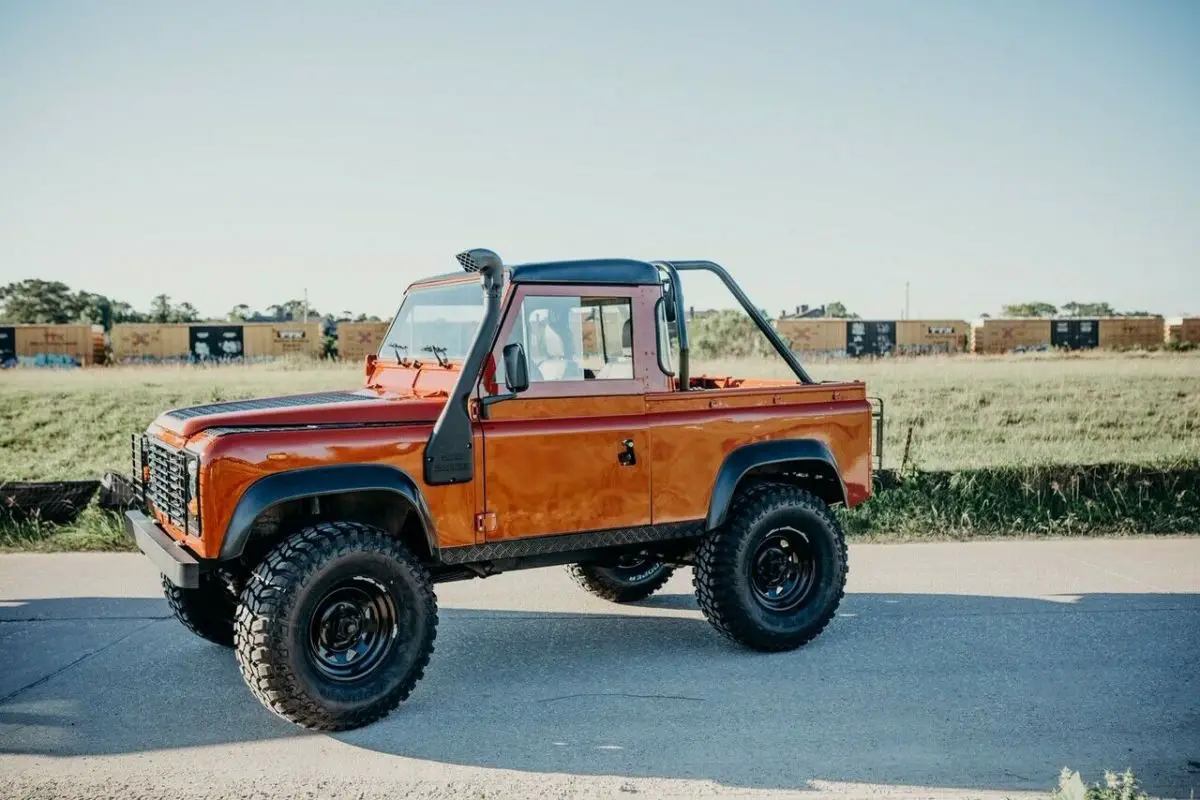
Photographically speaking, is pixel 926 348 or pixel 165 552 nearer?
pixel 165 552

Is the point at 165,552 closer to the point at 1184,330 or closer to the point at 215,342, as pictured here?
the point at 215,342

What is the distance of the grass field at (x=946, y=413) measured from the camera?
13.1 m

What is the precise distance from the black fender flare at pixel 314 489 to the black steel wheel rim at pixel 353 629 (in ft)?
1.24

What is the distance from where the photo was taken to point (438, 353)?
19.3ft

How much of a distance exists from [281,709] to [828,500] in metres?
3.77

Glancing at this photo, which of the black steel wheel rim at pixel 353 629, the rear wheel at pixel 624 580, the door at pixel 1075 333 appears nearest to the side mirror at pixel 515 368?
the black steel wheel rim at pixel 353 629

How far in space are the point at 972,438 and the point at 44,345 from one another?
1612 inches

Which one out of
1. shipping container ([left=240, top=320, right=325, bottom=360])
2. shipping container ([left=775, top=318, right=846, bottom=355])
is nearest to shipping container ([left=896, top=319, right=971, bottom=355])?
shipping container ([left=775, top=318, right=846, bottom=355])

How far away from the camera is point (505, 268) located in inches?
217

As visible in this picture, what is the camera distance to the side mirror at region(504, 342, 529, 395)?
5.03m

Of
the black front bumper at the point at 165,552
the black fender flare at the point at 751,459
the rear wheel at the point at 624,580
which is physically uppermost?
the black fender flare at the point at 751,459

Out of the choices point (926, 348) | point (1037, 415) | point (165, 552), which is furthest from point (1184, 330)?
point (165, 552)

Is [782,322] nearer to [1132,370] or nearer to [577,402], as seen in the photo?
[1132,370]

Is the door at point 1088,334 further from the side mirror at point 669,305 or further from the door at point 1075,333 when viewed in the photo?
the side mirror at point 669,305
